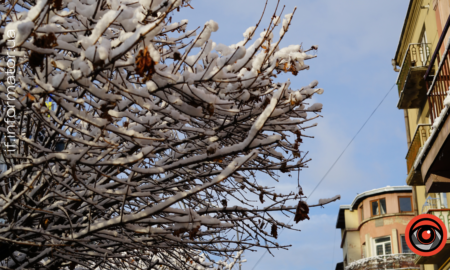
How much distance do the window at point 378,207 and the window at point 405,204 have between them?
1.00 metres

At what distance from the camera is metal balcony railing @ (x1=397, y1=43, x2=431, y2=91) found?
556 inches

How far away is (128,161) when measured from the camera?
144 inches

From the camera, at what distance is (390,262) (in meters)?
25.4

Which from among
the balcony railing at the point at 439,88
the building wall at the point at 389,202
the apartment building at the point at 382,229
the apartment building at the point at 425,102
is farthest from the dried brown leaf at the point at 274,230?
the building wall at the point at 389,202

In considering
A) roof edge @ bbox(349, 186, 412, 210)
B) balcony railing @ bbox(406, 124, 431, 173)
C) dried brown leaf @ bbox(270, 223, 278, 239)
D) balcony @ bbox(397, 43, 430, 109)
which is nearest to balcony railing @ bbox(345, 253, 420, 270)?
roof edge @ bbox(349, 186, 412, 210)

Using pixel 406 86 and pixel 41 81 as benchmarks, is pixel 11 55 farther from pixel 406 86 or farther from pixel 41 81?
pixel 406 86

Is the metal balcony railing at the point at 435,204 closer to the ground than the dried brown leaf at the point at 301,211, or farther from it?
farther from it

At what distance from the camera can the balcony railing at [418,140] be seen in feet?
43.1

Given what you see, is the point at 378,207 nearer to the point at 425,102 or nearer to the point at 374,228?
the point at 374,228

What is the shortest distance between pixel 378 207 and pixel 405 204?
66.0 inches

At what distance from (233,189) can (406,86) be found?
34.8 feet

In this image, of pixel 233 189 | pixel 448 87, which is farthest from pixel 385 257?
pixel 233 189

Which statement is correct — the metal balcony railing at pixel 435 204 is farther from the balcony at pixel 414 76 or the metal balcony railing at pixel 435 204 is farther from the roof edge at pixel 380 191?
the roof edge at pixel 380 191

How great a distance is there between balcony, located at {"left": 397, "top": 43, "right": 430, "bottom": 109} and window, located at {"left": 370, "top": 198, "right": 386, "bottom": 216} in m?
15.4
